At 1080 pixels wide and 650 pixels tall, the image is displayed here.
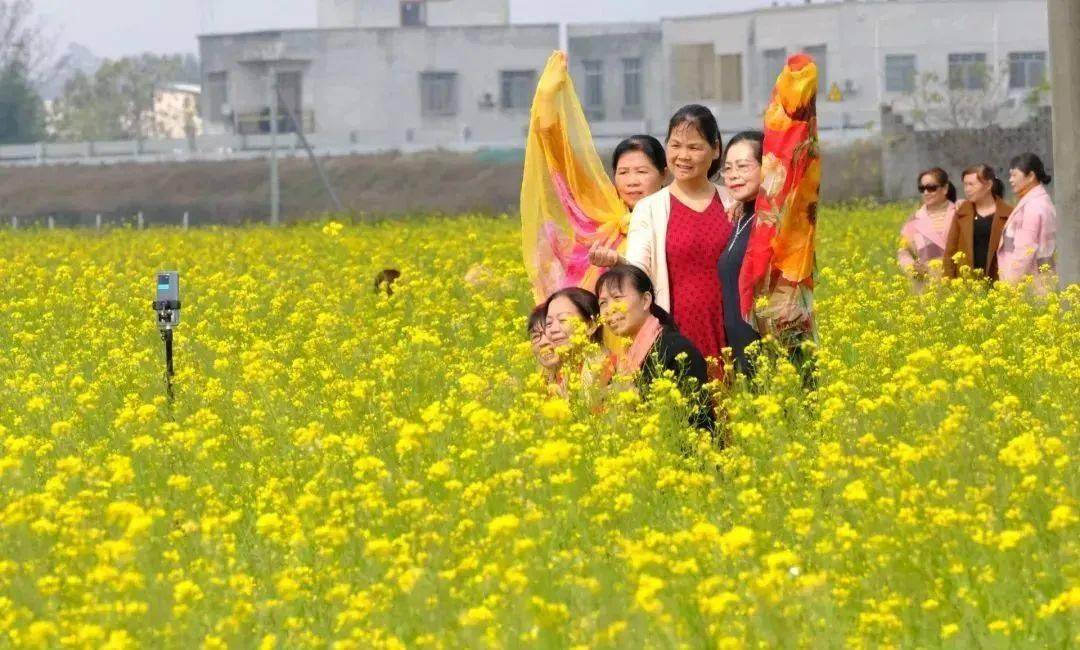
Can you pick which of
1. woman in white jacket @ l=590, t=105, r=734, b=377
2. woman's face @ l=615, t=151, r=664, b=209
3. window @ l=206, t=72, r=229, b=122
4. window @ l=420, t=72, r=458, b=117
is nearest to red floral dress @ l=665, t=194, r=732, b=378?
woman in white jacket @ l=590, t=105, r=734, b=377

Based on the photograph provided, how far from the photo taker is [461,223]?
106 feet

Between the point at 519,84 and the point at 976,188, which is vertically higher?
the point at 519,84

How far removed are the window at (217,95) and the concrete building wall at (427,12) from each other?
19.3ft

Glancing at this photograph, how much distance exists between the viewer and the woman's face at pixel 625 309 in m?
7.79

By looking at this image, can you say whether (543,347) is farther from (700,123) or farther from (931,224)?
(931,224)

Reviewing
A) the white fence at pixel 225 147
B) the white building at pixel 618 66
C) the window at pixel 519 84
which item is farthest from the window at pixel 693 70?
the window at pixel 519 84

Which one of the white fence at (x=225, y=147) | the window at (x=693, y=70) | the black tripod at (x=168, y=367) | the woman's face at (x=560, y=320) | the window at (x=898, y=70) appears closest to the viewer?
the woman's face at (x=560, y=320)

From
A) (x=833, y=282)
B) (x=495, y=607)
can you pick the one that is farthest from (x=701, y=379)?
(x=833, y=282)

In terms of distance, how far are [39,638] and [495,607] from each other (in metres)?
0.93

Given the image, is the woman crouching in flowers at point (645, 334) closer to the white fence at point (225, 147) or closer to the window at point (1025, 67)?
the white fence at point (225, 147)

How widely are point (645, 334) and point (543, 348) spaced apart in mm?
455

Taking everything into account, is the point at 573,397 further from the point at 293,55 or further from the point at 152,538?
the point at 293,55

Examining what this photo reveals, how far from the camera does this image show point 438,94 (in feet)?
222

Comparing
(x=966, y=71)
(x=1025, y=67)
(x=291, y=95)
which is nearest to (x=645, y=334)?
(x=966, y=71)
